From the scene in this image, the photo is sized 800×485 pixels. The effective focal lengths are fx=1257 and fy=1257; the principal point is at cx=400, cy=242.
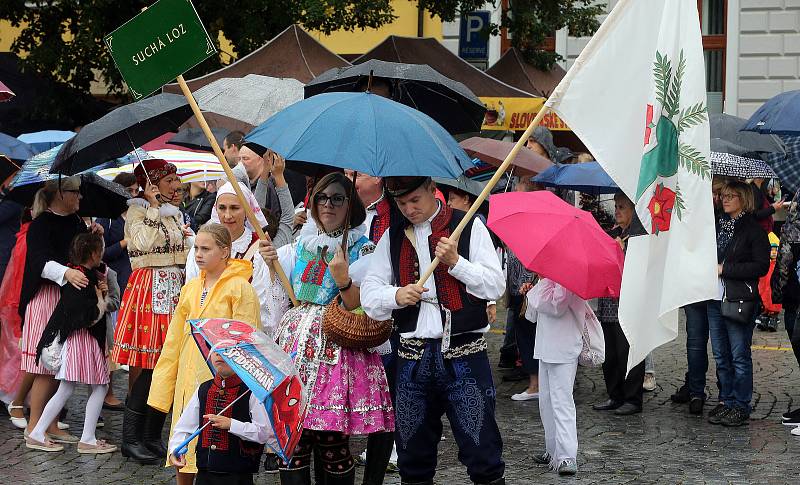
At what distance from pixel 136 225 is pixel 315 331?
2.37 metres

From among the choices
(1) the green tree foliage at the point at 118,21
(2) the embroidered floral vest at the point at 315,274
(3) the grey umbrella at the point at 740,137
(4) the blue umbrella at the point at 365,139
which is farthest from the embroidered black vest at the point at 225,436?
(1) the green tree foliage at the point at 118,21

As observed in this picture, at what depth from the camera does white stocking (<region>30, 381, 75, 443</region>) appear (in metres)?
8.52

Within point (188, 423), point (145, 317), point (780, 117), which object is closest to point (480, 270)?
point (188, 423)

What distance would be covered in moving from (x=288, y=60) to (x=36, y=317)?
6008 mm

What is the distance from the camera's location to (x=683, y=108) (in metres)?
6.07

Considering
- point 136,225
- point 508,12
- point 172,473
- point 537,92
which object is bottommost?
point 172,473

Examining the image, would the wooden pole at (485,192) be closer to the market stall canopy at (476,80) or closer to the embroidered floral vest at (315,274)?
the embroidered floral vest at (315,274)

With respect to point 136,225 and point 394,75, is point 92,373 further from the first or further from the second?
point 394,75

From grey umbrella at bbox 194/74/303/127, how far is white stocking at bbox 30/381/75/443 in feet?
7.37

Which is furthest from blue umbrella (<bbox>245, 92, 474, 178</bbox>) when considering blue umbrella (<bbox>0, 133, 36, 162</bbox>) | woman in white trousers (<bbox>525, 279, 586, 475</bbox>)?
blue umbrella (<bbox>0, 133, 36, 162</bbox>)

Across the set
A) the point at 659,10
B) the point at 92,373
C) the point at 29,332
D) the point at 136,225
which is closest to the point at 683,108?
the point at 659,10

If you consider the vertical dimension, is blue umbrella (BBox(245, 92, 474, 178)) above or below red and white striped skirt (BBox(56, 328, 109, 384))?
above

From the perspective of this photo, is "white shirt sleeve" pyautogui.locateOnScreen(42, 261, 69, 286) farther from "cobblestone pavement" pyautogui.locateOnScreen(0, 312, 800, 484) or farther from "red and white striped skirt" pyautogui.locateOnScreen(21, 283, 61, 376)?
"cobblestone pavement" pyautogui.locateOnScreen(0, 312, 800, 484)

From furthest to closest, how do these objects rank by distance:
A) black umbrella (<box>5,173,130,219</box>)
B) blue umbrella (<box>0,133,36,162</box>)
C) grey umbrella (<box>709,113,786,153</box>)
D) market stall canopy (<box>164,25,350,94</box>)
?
market stall canopy (<box>164,25,350,94</box>)
grey umbrella (<box>709,113,786,153</box>)
blue umbrella (<box>0,133,36,162</box>)
black umbrella (<box>5,173,130,219</box>)
